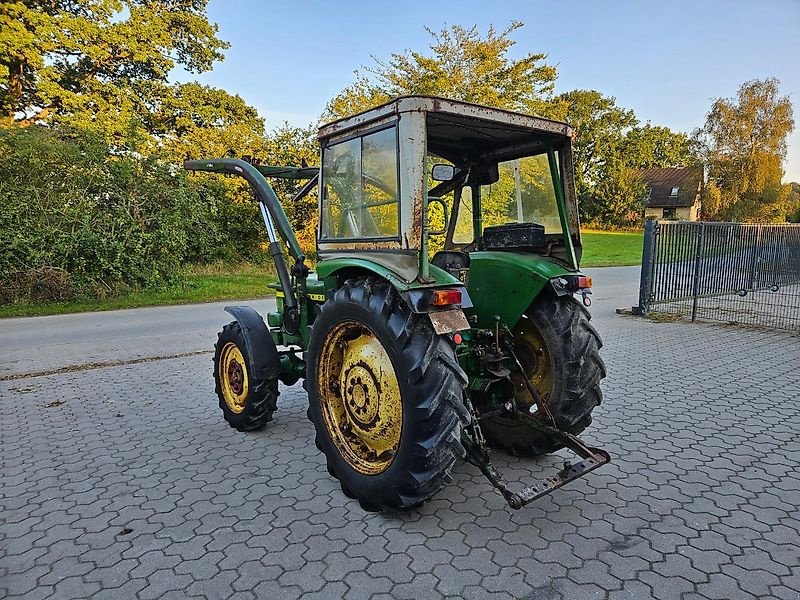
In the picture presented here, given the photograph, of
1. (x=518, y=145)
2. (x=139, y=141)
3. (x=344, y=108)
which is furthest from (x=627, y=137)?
(x=518, y=145)

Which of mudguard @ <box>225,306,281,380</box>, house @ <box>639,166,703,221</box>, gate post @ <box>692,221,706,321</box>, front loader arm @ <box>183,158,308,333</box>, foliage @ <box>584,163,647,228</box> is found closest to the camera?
mudguard @ <box>225,306,281,380</box>

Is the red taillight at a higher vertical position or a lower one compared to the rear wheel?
higher

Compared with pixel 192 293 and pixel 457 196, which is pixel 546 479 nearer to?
pixel 457 196

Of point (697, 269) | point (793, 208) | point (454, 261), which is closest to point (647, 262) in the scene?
point (697, 269)

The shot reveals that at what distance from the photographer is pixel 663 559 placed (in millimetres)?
2596

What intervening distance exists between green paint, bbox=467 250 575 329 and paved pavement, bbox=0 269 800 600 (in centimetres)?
109

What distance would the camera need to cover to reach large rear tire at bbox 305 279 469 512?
105 inches

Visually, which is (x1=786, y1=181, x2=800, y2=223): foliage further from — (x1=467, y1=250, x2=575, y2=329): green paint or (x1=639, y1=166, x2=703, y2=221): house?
(x1=467, y1=250, x2=575, y2=329): green paint

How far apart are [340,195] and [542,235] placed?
4.89 ft

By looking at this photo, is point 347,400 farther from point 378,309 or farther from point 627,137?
point 627,137

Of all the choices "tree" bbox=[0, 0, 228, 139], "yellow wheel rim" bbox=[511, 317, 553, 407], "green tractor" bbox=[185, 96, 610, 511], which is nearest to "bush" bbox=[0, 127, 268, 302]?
"tree" bbox=[0, 0, 228, 139]

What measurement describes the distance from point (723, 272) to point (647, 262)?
72.0 inches

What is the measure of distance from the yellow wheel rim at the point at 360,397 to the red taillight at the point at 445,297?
1.45ft

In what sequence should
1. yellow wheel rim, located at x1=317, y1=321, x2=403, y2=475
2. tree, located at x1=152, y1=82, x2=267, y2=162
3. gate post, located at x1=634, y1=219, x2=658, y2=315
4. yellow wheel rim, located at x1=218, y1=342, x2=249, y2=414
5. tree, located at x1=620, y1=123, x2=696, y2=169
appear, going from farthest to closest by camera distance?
tree, located at x1=620, y1=123, x2=696, y2=169, tree, located at x1=152, y1=82, x2=267, y2=162, gate post, located at x1=634, y1=219, x2=658, y2=315, yellow wheel rim, located at x1=218, y1=342, x2=249, y2=414, yellow wheel rim, located at x1=317, y1=321, x2=403, y2=475
